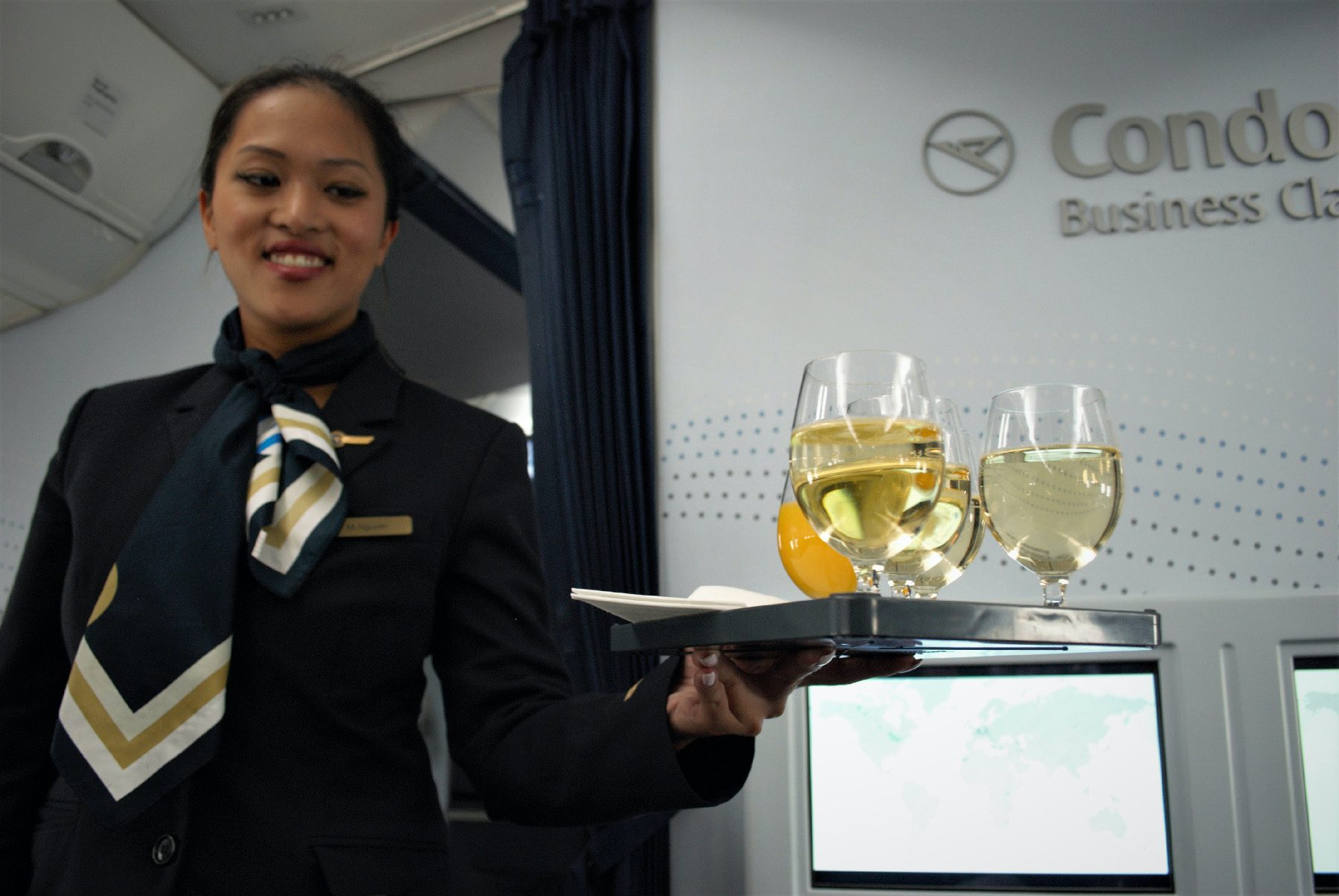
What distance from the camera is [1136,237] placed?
2.03 m

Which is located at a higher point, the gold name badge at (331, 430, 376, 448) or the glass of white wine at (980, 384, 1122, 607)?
the gold name badge at (331, 430, 376, 448)

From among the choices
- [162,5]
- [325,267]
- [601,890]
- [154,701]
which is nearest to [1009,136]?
[325,267]

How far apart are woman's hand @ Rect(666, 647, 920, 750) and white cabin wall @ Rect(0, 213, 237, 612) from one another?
3.12 meters

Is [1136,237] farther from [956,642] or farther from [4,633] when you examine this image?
[4,633]

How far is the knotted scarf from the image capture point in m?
1.02

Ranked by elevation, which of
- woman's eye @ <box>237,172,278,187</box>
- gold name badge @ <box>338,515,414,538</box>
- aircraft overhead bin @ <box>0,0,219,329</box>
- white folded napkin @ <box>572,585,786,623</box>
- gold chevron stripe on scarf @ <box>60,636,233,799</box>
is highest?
aircraft overhead bin @ <box>0,0,219,329</box>

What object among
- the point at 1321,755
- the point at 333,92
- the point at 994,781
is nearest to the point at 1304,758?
the point at 1321,755

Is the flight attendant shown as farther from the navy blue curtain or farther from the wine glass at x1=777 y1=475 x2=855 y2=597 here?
the navy blue curtain

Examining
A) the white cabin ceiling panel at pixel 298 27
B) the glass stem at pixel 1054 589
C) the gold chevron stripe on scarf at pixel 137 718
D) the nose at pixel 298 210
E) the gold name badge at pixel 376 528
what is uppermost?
the white cabin ceiling panel at pixel 298 27

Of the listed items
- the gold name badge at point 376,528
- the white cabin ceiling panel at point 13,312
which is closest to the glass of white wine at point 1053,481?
the gold name badge at point 376,528

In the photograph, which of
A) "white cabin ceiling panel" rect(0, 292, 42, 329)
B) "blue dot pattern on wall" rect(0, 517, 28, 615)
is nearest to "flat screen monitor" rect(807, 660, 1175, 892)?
"blue dot pattern on wall" rect(0, 517, 28, 615)

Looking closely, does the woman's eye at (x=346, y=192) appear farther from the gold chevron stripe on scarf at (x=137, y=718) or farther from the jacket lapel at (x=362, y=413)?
the gold chevron stripe on scarf at (x=137, y=718)

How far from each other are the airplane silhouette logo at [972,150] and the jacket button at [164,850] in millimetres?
1932

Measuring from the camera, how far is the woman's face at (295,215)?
3.98 ft
